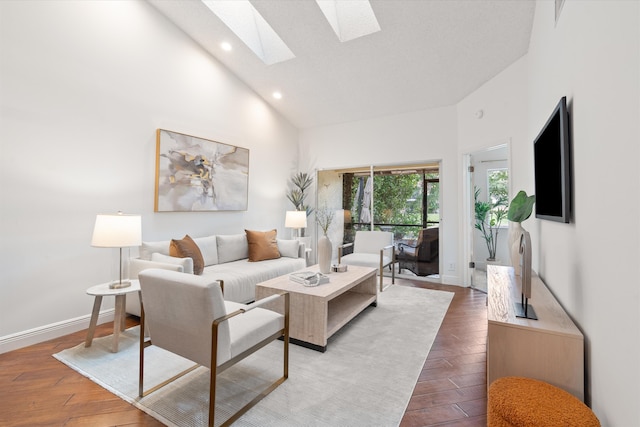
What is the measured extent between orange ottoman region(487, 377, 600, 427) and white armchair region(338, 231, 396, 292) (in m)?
2.93

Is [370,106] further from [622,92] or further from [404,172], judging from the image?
[622,92]

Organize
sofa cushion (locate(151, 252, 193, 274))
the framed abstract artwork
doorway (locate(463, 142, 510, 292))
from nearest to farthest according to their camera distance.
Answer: sofa cushion (locate(151, 252, 193, 274)), the framed abstract artwork, doorway (locate(463, 142, 510, 292))

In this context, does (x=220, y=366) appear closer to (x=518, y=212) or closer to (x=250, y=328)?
(x=250, y=328)

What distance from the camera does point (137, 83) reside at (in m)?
3.47

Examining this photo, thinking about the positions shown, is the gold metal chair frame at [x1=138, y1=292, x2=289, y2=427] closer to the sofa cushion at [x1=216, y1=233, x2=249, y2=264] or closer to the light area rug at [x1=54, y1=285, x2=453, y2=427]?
the light area rug at [x1=54, y1=285, x2=453, y2=427]

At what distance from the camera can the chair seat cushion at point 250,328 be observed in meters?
1.72

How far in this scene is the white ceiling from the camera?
322cm

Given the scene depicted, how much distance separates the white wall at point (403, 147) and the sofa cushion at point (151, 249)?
3.43m

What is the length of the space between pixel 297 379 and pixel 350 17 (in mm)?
3992

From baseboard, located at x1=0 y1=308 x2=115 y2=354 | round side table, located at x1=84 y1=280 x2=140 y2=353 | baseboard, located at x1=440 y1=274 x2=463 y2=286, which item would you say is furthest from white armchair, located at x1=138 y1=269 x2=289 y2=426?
baseboard, located at x1=440 y1=274 x2=463 y2=286

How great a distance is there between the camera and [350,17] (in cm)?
368

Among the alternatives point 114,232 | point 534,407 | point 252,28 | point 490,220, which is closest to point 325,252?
point 114,232

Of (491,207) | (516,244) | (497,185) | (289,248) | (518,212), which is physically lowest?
(289,248)

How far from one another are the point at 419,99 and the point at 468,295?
3.09 metres
